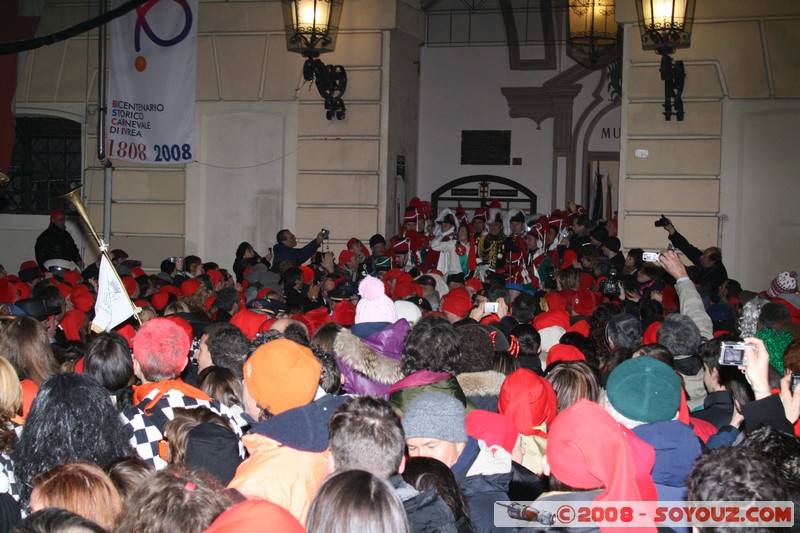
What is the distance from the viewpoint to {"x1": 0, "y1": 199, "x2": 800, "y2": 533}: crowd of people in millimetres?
2742

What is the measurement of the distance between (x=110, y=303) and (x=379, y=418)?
12.6 ft

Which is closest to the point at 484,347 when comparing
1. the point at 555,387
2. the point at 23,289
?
the point at 555,387

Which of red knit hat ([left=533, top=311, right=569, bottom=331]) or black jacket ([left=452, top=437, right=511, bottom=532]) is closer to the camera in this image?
black jacket ([left=452, top=437, right=511, bottom=532])

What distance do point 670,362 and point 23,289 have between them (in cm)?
667

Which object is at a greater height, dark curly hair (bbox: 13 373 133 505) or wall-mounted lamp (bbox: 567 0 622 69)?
wall-mounted lamp (bbox: 567 0 622 69)

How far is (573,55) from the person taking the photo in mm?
18484

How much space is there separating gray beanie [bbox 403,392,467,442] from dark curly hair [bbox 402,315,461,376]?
1.30 meters

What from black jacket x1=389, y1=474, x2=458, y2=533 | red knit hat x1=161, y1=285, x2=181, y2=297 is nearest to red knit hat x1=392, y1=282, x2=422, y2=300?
red knit hat x1=161, y1=285, x2=181, y2=297

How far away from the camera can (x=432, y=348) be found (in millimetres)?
5223

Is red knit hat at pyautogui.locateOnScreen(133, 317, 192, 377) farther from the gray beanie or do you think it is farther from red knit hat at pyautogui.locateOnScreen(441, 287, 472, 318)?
red knit hat at pyautogui.locateOnScreen(441, 287, 472, 318)

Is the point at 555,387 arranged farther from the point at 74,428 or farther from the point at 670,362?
the point at 74,428

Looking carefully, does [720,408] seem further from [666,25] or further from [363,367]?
[666,25]

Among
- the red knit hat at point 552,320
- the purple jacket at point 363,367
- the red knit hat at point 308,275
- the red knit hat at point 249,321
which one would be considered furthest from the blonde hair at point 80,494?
the red knit hat at point 308,275

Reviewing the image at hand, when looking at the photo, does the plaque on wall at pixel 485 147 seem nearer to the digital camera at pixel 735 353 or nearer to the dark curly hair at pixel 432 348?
the dark curly hair at pixel 432 348
